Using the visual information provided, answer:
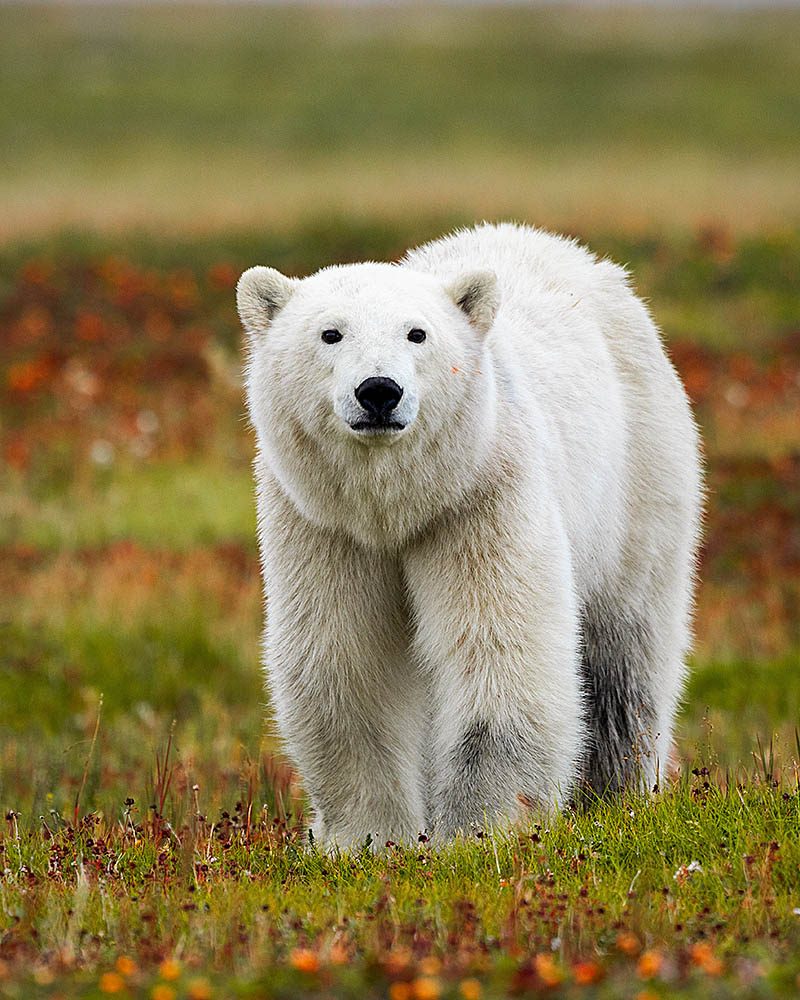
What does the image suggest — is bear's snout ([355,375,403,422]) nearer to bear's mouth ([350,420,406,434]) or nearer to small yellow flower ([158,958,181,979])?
bear's mouth ([350,420,406,434])

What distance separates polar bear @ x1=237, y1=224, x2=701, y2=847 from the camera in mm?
4754

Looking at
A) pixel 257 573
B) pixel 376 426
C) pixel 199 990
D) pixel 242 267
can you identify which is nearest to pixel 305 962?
pixel 199 990

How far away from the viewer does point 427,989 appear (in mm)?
2758

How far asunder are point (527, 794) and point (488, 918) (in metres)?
1.40

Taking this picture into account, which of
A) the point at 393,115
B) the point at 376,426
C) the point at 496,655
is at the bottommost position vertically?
the point at 496,655

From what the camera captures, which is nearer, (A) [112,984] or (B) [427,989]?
(B) [427,989]

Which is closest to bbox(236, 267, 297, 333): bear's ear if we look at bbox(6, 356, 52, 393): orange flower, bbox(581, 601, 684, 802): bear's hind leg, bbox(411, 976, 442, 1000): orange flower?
bbox(581, 601, 684, 802): bear's hind leg

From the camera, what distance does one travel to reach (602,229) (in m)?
22.1

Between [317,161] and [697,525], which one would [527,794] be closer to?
[697,525]

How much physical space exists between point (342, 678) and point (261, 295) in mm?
1396

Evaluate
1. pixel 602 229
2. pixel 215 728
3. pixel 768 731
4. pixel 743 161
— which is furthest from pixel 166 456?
pixel 743 161

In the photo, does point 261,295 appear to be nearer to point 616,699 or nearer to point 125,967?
point 616,699

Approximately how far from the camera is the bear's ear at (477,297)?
4996 millimetres

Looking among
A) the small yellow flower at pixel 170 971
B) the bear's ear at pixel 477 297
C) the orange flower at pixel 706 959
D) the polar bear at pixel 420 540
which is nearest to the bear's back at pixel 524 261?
the polar bear at pixel 420 540
